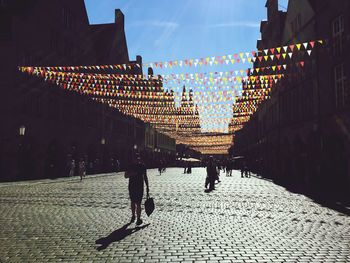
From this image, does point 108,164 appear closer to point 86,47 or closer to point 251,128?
point 86,47

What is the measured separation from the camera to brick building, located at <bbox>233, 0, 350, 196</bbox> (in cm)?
2138

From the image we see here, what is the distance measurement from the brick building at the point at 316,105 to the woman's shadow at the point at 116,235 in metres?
13.3

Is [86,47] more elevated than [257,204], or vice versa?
[86,47]

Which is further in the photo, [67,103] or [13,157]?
[67,103]

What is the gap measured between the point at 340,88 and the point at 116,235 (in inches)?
706

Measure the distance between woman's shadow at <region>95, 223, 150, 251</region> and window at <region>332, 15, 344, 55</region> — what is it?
675 inches

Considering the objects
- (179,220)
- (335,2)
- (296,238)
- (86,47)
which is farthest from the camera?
(86,47)

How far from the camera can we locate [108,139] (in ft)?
162

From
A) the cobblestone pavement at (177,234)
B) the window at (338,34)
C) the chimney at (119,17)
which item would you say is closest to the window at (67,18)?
the chimney at (119,17)

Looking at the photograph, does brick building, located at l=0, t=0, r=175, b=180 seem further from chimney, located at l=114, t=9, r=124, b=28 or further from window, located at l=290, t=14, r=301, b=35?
window, located at l=290, t=14, r=301, b=35

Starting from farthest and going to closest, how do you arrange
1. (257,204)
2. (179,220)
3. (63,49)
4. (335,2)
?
(63,49), (335,2), (257,204), (179,220)

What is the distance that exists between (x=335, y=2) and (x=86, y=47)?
94.0 feet

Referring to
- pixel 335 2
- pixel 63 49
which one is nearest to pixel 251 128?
pixel 63 49

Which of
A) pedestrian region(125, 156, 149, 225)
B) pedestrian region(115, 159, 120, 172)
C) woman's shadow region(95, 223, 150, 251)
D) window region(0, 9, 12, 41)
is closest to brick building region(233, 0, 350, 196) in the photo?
pedestrian region(125, 156, 149, 225)
